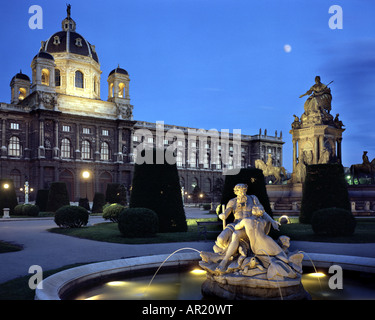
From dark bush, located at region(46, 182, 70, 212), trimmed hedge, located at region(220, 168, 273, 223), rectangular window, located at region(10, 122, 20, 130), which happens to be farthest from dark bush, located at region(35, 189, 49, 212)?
trimmed hedge, located at region(220, 168, 273, 223)

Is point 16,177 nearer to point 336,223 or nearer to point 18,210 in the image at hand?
point 18,210

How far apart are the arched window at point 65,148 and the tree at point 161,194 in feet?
141

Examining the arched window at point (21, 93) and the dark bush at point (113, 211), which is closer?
the dark bush at point (113, 211)

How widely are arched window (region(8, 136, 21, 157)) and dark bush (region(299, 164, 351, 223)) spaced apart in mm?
45864

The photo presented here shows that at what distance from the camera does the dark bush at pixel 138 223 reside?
47.1 ft

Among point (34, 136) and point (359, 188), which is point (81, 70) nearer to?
Result: point (34, 136)

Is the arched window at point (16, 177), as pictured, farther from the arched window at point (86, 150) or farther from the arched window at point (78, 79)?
the arched window at point (78, 79)

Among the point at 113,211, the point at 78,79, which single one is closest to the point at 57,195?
the point at 113,211

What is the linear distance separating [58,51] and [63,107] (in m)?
11.6

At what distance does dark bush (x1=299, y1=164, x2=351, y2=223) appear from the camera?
60.4ft

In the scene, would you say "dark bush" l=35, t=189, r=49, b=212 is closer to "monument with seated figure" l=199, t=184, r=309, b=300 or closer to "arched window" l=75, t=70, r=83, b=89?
"arched window" l=75, t=70, r=83, b=89

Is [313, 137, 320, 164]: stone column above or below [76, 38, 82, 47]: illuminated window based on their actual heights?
below

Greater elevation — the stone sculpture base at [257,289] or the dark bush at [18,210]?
the stone sculpture base at [257,289]

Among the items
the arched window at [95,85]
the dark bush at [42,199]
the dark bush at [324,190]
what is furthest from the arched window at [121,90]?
the dark bush at [324,190]
